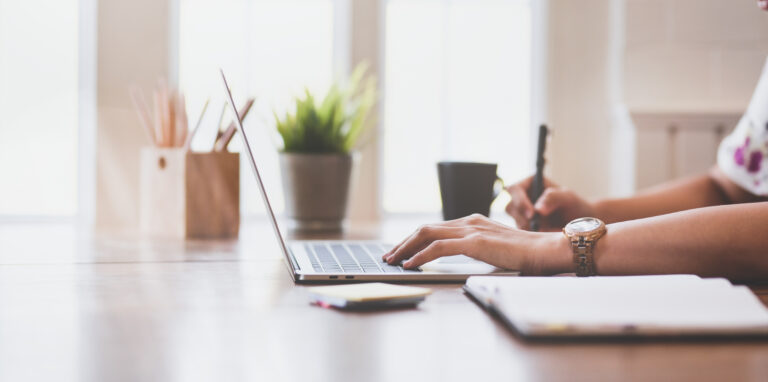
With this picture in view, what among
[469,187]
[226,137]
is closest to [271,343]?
[469,187]

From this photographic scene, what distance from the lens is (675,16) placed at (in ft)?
8.86

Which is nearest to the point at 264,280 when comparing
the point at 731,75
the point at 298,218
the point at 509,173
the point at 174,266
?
the point at 174,266

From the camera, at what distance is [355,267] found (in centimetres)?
86

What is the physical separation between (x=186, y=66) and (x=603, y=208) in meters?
1.74

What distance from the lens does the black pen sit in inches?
49.5

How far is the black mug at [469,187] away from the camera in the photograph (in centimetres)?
134

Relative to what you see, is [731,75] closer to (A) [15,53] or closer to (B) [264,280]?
(B) [264,280]

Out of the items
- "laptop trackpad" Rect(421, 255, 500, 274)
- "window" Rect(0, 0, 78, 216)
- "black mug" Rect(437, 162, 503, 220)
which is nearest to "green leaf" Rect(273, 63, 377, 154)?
"black mug" Rect(437, 162, 503, 220)

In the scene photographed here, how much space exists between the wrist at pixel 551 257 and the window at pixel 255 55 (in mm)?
1937

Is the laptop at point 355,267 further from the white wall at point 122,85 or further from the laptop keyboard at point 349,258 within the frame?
the white wall at point 122,85

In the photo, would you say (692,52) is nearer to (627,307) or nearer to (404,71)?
(404,71)

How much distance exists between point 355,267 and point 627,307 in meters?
0.38

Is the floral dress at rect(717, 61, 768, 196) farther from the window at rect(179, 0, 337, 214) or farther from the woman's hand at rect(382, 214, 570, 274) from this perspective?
the window at rect(179, 0, 337, 214)

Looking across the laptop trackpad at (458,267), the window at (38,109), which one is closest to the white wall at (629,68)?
the window at (38,109)
